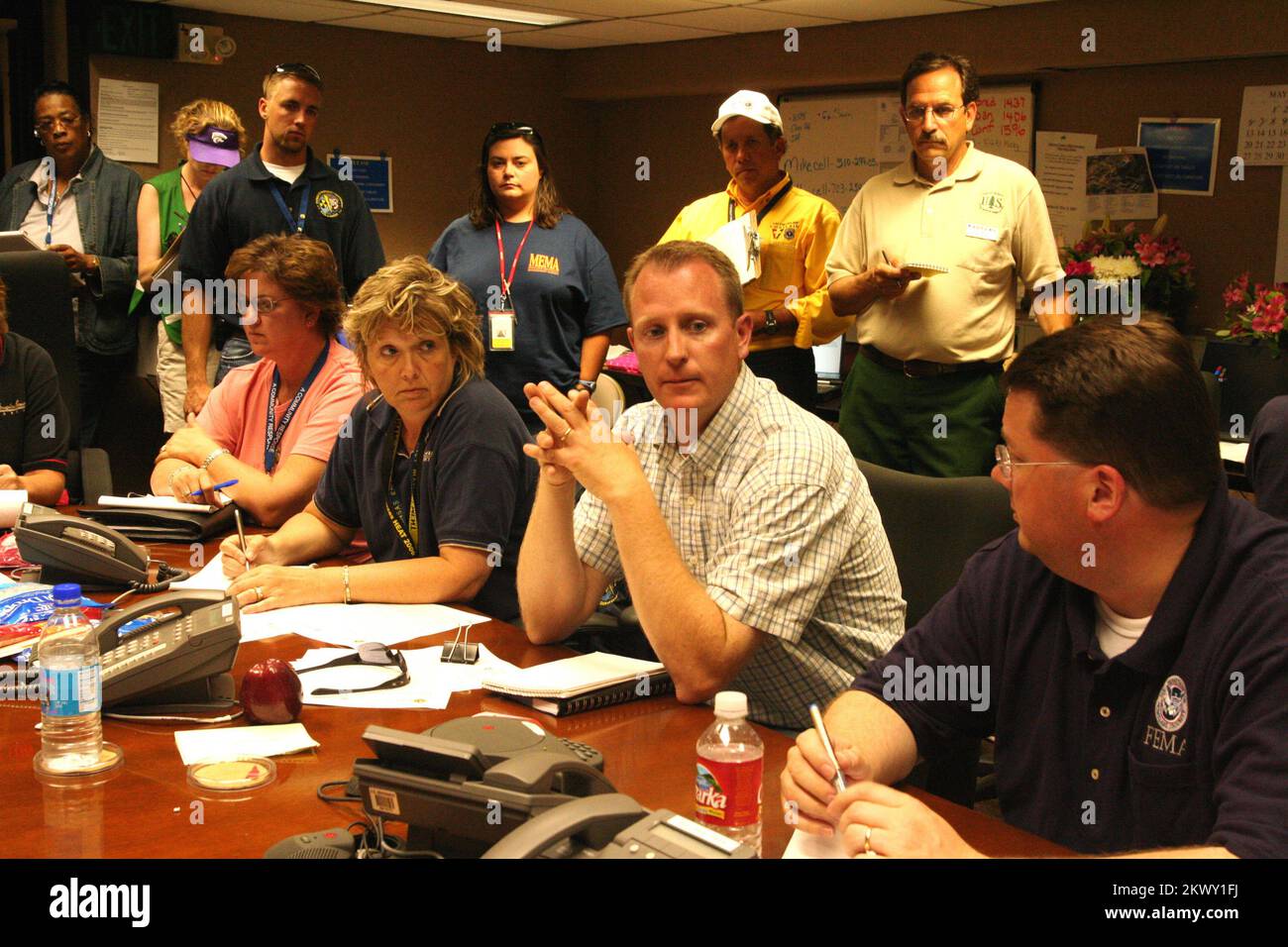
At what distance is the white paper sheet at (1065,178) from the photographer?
17.6ft

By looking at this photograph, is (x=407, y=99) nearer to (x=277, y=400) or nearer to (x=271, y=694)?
(x=277, y=400)

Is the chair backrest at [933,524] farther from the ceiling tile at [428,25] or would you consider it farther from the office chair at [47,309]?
the ceiling tile at [428,25]

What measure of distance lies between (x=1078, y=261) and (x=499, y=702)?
3.75 m

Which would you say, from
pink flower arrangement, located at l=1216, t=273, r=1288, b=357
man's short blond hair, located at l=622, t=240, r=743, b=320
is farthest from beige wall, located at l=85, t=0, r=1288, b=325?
man's short blond hair, located at l=622, t=240, r=743, b=320

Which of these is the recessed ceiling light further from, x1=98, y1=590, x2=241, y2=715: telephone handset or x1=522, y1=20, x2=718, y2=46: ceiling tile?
x1=98, y1=590, x2=241, y2=715: telephone handset

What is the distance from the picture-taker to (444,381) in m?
2.58

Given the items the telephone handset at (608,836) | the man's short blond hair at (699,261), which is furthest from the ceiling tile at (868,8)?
the telephone handset at (608,836)

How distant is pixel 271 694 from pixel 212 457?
1488 mm

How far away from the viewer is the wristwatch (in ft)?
9.94

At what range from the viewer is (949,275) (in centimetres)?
363

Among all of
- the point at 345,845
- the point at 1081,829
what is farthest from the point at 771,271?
the point at 345,845

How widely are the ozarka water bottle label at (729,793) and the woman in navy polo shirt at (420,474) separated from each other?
3.49ft

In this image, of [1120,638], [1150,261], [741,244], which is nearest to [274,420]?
[741,244]

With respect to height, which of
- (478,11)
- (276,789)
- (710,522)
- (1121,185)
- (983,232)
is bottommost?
(276,789)
